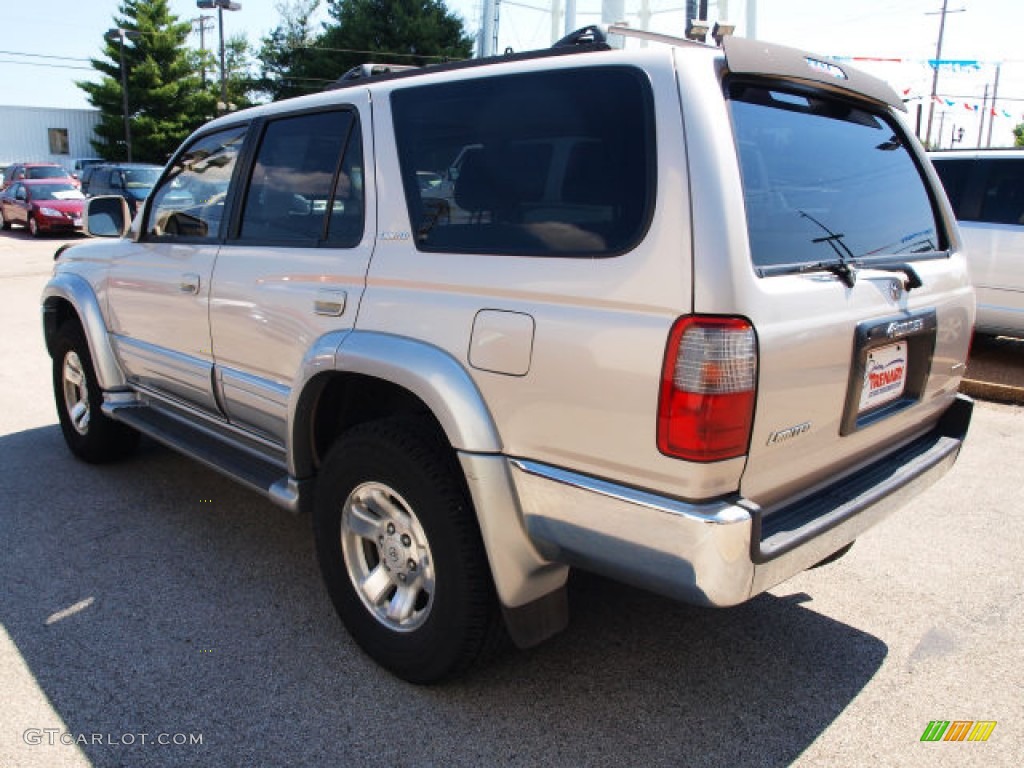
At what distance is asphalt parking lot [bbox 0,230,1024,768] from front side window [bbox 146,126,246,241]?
1424 millimetres

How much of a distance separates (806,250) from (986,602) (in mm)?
1943

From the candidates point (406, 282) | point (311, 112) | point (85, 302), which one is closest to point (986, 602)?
point (406, 282)

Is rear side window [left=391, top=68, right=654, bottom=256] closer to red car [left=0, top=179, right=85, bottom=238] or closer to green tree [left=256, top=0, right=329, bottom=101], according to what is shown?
red car [left=0, top=179, right=85, bottom=238]

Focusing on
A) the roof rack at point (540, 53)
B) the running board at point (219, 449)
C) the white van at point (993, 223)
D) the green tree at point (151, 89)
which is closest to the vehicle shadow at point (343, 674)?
the running board at point (219, 449)

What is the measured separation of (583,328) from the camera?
216 centimetres

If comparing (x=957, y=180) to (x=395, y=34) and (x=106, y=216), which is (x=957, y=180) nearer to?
(x=106, y=216)

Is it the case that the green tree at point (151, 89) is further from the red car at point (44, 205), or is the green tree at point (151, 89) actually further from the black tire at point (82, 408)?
the black tire at point (82, 408)

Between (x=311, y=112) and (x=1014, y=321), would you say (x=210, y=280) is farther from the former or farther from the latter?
(x=1014, y=321)

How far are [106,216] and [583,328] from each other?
3.38m

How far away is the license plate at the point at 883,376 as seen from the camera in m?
2.49

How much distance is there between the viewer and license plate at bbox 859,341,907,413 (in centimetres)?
249

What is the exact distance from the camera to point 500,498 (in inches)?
92.8

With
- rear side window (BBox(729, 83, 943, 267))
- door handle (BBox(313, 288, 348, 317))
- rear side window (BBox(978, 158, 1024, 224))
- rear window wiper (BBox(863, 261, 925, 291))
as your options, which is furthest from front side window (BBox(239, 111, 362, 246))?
rear side window (BBox(978, 158, 1024, 224))

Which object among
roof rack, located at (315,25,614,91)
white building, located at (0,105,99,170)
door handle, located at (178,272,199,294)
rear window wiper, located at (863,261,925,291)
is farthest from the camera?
white building, located at (0,105,99,170)
